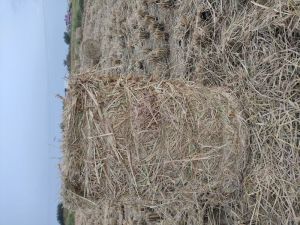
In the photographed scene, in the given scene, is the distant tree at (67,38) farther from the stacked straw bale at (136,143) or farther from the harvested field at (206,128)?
the stacked straw bale at (136,143)

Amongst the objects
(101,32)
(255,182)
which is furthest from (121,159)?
(101,32)

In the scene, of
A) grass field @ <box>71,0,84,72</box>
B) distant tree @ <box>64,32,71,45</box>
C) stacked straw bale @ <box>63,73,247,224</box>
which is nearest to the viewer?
stacked straw bale @ <box>63,73,247,224</box>

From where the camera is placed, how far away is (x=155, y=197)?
3.33m

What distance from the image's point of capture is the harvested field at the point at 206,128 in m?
3.22

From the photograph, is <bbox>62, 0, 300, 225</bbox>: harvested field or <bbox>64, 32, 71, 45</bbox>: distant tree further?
<bbox>64, 32, 71, 45</bbox>: distant tree

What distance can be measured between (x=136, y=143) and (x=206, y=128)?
621 millimetres

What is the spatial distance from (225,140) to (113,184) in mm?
970

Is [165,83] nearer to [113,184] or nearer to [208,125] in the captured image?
[208,125]

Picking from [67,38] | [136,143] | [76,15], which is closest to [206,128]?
[136,143]

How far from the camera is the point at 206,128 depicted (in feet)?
11.7

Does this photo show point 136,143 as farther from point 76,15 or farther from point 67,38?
point 67,38

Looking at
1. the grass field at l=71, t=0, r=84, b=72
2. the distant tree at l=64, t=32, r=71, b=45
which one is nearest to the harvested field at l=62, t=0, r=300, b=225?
the grass field at l=71, t=0, r=84, b=72

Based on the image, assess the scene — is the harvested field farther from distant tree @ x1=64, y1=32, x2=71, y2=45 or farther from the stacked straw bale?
distant tree @ x1=64, y1=32, x2=71, y2=45

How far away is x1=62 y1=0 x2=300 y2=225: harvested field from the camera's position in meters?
3.22
